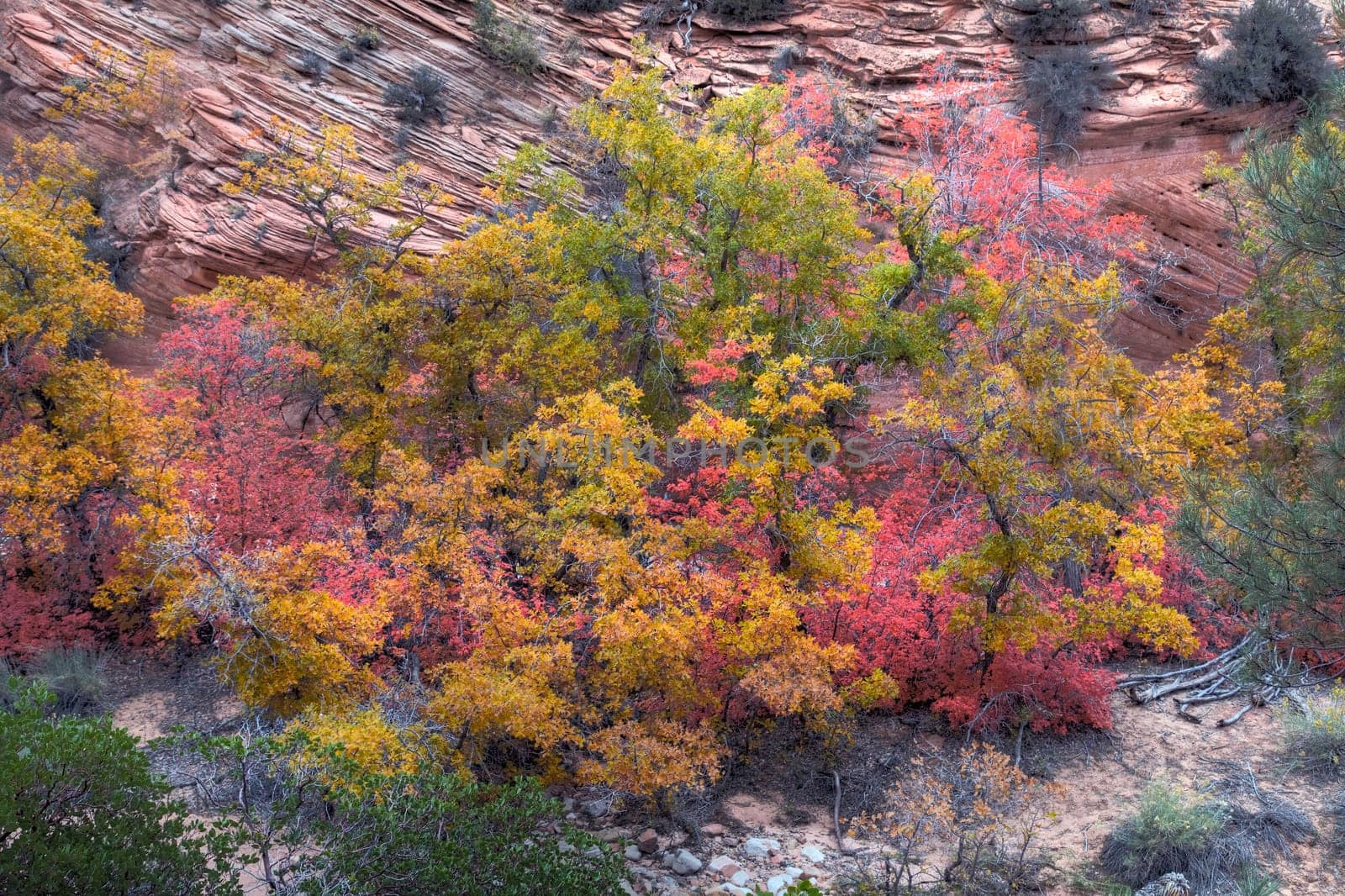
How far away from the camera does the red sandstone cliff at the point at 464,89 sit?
20.1m

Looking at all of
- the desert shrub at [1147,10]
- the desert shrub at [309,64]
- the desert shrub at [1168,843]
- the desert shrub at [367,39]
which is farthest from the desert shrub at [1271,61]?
the desert shrub at [309,64]

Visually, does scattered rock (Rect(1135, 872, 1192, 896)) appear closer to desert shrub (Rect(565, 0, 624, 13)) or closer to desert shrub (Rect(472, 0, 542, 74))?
desert shrub (Rect(472, 0, 542, 74))

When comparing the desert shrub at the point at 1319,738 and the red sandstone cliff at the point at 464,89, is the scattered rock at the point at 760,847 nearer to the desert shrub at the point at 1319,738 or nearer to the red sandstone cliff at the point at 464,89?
the desert shrub at the point at 1319,738

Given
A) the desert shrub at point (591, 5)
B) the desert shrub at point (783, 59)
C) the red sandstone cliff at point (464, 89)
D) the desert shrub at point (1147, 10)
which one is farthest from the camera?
the desert shrub at point (591, 5)

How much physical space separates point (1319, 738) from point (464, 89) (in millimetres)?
22249

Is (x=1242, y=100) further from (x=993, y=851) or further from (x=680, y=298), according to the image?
(x=993, y=851)

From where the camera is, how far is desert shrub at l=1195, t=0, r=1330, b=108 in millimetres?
21688

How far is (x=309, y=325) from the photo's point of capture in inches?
621

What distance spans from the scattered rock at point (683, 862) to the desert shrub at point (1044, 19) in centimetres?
2349

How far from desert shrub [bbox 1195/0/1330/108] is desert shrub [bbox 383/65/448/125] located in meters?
19.5

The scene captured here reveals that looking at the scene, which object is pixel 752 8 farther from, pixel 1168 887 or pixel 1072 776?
pixel 1168 887

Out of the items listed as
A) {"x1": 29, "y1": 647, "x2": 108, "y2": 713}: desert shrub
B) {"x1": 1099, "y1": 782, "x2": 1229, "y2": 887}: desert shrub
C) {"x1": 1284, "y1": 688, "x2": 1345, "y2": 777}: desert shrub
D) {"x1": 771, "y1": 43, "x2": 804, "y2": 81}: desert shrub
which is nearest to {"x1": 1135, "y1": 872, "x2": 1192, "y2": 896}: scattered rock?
{"x1": 1099, "y1": 782, "x2": 1229, "y2": 887}: desert shrub

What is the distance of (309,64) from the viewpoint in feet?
69.1

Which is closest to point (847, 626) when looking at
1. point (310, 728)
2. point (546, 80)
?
point (310, 728)
